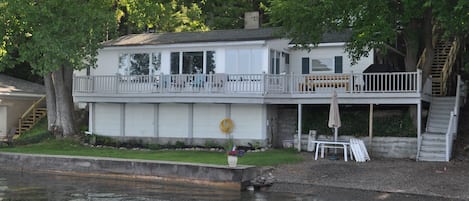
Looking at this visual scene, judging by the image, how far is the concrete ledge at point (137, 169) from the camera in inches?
680

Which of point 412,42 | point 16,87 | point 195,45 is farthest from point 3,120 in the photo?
point 412,42

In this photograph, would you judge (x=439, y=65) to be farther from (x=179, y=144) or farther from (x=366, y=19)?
(x=179, y=144)

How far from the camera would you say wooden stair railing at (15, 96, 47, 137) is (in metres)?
32.1

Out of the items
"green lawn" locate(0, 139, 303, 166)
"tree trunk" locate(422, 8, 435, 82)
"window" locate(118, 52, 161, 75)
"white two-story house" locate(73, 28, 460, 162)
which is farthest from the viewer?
"window" locate(118, 52, 161, 75)

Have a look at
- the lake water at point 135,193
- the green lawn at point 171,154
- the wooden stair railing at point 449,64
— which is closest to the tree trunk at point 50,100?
the green lawn at point 171,154

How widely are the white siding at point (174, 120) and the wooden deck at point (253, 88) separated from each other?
1.30 metres

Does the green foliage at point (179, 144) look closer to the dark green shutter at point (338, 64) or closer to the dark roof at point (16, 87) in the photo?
the dark green shutter at point (338, 64)

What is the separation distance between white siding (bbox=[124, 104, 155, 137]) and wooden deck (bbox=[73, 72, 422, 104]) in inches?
48.8

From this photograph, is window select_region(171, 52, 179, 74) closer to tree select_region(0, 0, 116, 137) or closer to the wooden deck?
the wooden deck

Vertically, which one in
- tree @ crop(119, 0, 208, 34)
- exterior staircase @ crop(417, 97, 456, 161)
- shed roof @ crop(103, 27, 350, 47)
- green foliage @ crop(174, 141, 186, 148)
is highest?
tree @ crop(119, 0, 208, 34)

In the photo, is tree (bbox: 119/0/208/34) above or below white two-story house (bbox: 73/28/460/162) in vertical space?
above

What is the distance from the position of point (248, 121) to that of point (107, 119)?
768 centimetres

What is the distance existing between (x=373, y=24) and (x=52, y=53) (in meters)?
13.7

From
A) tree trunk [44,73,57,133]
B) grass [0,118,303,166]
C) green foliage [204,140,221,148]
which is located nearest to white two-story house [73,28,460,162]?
green foliage [204,140,221,148]
